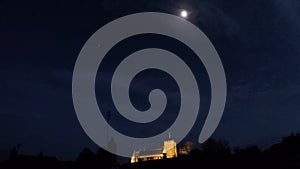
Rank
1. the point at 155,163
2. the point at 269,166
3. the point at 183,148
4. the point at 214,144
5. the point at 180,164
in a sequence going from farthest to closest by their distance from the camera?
the point at 183,148 → the point at 214,144 → the point at 155,163 → the point at 180,164 → the point at 269,166

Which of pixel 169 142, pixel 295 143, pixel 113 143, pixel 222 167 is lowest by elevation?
pixel 222 167

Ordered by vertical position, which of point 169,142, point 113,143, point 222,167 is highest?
point 169,142

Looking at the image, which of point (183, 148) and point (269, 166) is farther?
point (183, 148)

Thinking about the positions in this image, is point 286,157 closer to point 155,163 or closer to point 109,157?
point 155,163

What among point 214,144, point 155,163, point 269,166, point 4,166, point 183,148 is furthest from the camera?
point 183,148

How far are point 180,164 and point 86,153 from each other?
32084 millimetres

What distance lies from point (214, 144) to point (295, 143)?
6160cm

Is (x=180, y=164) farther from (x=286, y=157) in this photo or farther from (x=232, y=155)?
(x=286, y=157)

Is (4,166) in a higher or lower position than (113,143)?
lower

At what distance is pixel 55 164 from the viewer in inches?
1592

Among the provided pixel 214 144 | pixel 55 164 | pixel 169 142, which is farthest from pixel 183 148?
pixel 55 164

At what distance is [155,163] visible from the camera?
35.1m

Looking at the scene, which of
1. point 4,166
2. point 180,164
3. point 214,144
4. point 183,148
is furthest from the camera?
point 183,148

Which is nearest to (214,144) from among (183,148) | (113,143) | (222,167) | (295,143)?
(183,148)
